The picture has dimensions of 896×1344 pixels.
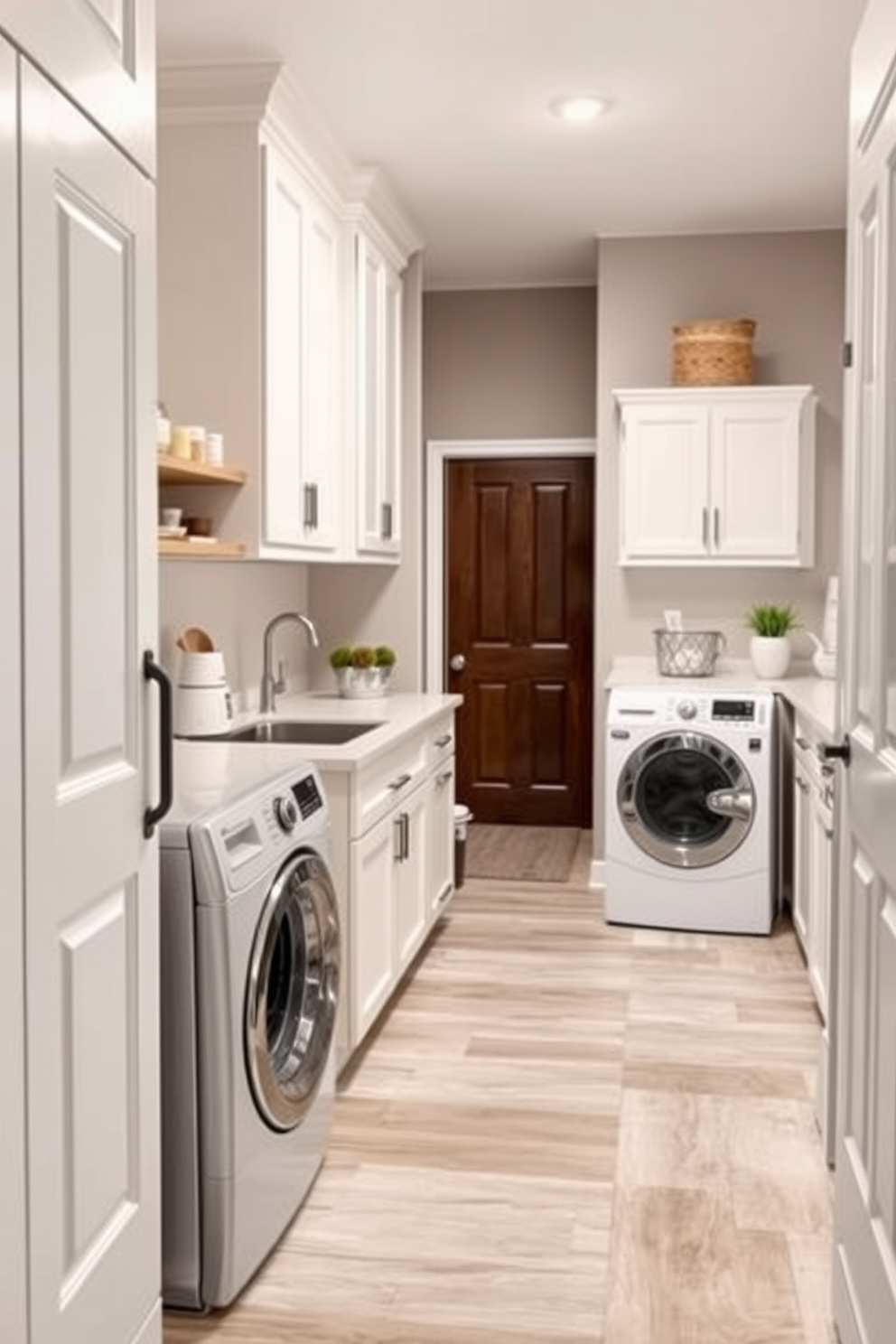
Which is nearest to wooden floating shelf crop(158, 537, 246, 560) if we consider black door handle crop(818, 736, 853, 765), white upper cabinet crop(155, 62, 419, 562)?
white upper cabinet crop(155, 62, 419, 562)

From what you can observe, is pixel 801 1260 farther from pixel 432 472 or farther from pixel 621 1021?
pixel 432 472

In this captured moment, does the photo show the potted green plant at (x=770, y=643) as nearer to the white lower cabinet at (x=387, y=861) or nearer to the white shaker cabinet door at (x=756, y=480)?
the white shaker cabinet door at (x=756, y=480)

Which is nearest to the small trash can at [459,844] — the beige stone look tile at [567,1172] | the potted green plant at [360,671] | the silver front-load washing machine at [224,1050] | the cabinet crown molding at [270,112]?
the potted green plant at [360,671]

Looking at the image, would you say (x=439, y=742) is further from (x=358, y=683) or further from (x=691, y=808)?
(x=691, y=808)

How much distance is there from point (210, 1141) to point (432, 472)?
491 centimetres

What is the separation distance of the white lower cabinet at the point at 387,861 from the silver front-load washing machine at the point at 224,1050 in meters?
0.68

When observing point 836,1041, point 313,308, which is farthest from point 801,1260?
point 313,308

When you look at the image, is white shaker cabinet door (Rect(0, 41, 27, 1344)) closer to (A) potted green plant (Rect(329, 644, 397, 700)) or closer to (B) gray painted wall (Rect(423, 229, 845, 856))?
(A) potted green plant (Rect(329, 644, 397, 700))

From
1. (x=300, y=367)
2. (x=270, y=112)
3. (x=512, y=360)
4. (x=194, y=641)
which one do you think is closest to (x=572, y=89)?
(x=270, y=112)

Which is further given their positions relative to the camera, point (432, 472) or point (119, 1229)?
point (432, 472)

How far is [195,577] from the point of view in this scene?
13.3 ft

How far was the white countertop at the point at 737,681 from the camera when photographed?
15.0 feet

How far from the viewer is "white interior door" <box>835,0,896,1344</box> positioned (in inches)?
74.6

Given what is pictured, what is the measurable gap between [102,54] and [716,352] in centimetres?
384
